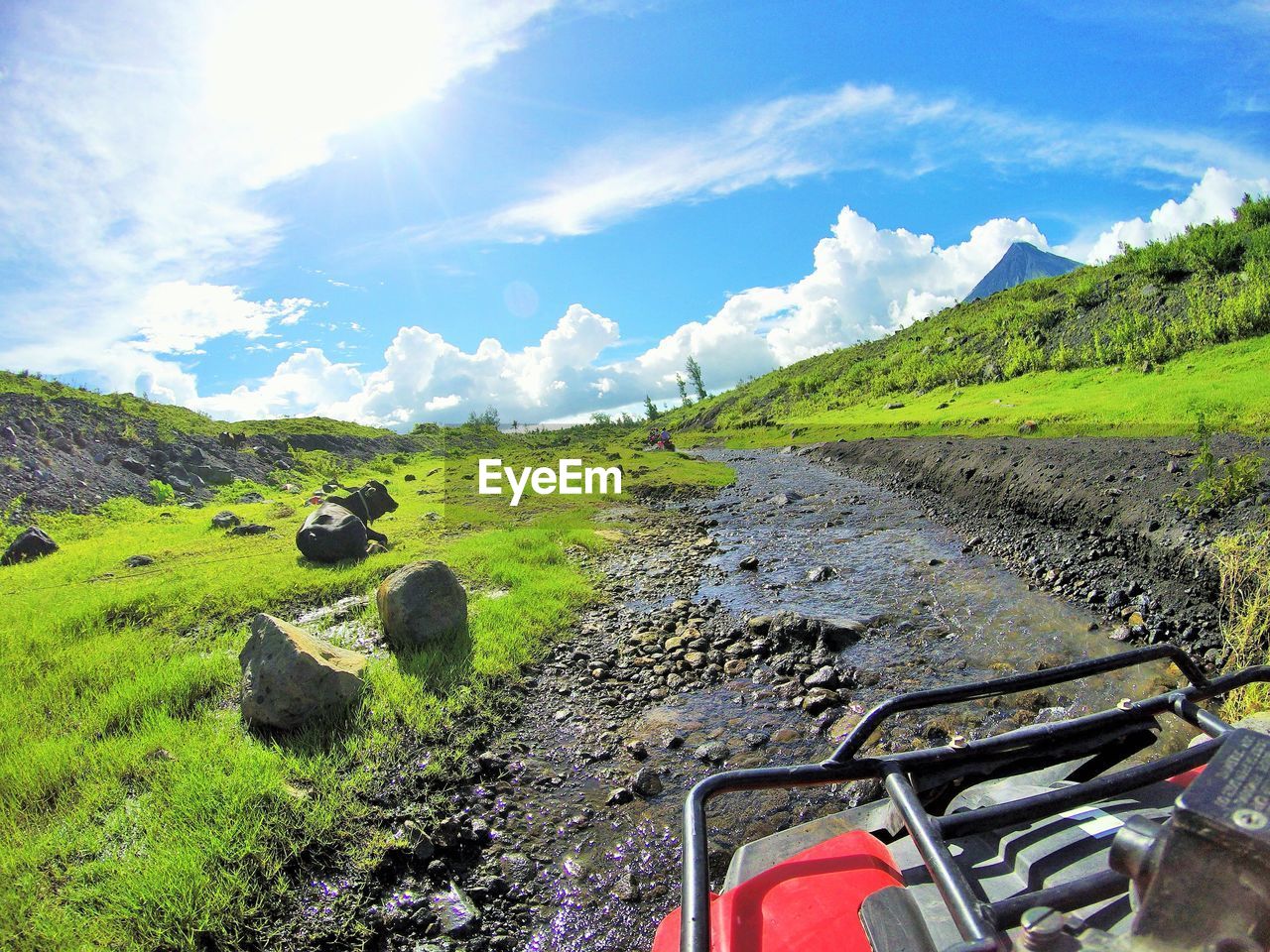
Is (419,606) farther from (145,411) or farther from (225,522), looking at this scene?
(145,411)

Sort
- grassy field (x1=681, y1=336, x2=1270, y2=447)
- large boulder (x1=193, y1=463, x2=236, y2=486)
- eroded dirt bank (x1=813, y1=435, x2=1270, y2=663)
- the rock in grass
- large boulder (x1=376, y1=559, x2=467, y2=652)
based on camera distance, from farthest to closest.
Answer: large boulder (x1=193, y1=463, x2=236, y2=486) < the rock in grass < grassy field (x1=681, y1=336, x2=1270, y2=447) < large boulder (x1=376, y1=559, x2=467, y2=652) < eroded dirt bank (x1=813, y1=435, x2=1270, y2=663)

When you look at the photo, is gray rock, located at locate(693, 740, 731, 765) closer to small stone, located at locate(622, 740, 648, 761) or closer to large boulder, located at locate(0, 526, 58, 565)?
small stone, located at locate(622, 740, 648, 761)

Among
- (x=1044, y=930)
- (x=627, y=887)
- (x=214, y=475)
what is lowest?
(x=627, y=887)

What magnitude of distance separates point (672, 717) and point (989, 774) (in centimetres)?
463

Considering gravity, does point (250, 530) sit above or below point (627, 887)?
above

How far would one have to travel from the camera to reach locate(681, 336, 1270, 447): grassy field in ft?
47.8

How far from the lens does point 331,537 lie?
1380cm

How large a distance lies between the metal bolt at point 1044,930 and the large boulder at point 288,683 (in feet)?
22.0

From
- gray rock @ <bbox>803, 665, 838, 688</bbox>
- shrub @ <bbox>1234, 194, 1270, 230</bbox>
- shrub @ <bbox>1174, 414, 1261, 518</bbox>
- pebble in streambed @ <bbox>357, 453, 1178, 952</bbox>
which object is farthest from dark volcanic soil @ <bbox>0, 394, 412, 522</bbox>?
shrub @ <bbox>1234, 194, 1270, 230</bbox>

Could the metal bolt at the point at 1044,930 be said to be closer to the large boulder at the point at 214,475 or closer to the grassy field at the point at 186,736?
the grassy field at the point at 186,736

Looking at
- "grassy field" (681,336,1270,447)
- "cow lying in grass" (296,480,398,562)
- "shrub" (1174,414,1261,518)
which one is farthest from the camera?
"grassy field" (681,336,1270,447)

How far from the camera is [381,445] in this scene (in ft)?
193

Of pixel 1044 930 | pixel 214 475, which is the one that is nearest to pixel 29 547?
pixel 214 475

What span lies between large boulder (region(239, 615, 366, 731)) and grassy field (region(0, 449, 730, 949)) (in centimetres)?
25
